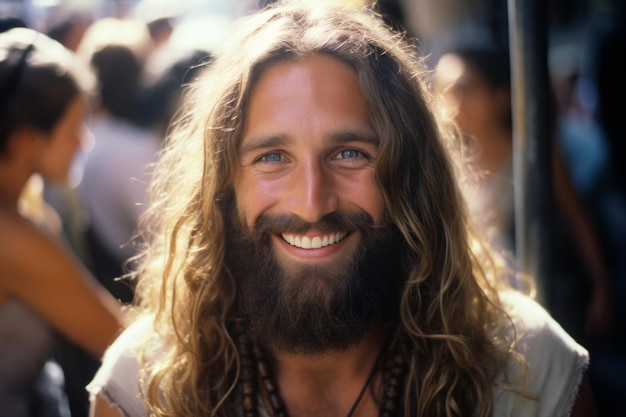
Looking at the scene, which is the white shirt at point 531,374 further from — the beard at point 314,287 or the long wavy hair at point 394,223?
the beard at point 314,287

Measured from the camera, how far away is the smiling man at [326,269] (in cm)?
224

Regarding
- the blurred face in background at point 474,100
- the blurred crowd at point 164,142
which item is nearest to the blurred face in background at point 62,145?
the blurred crowd at point 164,142

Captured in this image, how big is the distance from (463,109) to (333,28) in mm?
1793

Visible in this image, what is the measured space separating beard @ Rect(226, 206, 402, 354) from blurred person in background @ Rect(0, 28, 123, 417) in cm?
90

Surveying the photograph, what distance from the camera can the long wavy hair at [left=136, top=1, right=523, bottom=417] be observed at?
2256 millimetres

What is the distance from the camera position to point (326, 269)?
2.26m

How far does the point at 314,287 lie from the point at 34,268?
45.0 inches

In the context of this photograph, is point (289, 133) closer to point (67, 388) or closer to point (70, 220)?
point (67, 388)

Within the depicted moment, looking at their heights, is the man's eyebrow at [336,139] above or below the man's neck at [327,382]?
above

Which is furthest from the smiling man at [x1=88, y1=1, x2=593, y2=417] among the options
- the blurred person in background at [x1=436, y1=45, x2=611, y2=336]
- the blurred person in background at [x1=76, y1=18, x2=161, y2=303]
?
the blurred person in background at [x1=76, y1=18, x2=161, y2=303]

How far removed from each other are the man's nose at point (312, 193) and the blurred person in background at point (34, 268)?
1.14 m

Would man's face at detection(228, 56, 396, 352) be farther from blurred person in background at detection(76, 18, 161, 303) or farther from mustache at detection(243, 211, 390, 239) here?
blurred person in background at detection(76, 18, 161, 303)

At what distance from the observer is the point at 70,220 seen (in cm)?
426

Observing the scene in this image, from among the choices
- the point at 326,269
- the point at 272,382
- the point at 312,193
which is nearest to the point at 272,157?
the point at 312,193
